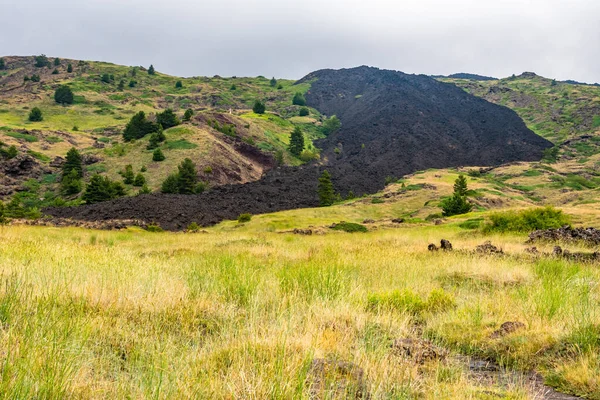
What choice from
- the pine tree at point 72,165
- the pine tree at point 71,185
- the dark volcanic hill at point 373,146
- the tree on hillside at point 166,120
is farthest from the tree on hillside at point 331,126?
the pine tree at point 71,185

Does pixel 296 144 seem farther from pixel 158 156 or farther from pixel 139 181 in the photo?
pixel 139 181

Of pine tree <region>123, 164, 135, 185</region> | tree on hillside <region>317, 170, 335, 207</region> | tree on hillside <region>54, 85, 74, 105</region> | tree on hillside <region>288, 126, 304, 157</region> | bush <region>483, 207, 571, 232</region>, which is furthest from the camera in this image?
tree on hillside <region>54, 85, 74, 105</region>

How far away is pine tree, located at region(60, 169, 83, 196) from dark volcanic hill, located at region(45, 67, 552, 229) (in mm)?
9394

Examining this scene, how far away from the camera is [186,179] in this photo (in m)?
57.0

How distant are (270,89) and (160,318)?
17856cm

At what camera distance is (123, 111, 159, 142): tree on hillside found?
240ft

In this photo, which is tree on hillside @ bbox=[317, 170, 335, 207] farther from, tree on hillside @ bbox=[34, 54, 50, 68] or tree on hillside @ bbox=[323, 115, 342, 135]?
tree on hillside @ bbox=[34, 54, 50, 68]

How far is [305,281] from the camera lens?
701cm

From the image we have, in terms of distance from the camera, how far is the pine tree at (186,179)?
186ft

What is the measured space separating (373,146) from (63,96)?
8738 centimetres

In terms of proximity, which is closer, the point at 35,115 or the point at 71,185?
the point at 71,185

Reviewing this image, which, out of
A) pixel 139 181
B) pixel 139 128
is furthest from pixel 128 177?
pixel 139 128

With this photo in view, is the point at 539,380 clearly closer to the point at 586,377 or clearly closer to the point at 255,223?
the point at 586,377

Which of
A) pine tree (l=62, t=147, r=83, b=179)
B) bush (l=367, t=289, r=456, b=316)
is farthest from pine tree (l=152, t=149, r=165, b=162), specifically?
bush (l=367, t=289, r=456, b=316)
